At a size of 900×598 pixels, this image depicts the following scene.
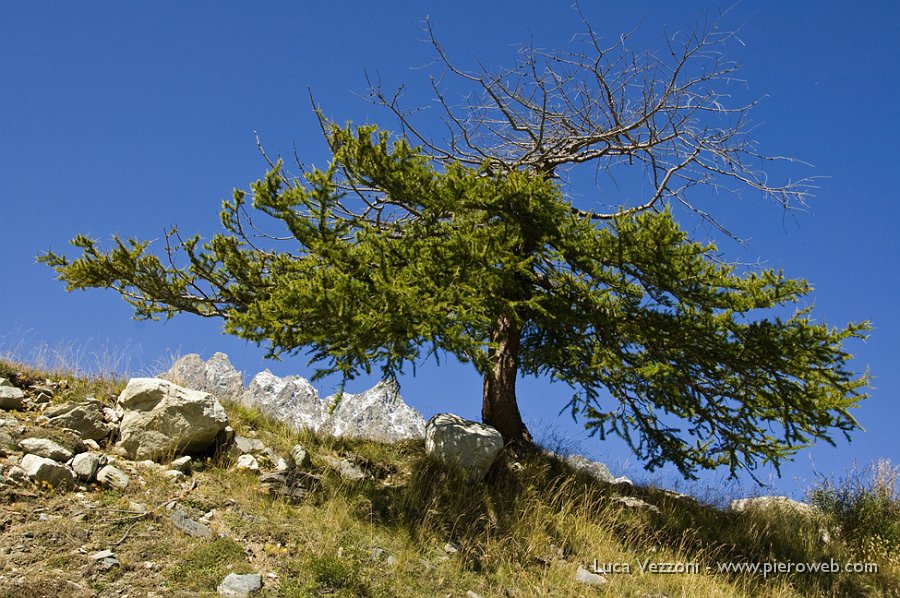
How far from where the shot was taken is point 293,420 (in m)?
11.7

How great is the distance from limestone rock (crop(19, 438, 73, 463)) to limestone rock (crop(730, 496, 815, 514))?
10.4m

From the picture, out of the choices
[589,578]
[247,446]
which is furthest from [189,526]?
[589,578]

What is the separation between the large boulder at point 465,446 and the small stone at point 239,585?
3.95 metres

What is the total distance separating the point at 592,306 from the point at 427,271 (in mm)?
2817

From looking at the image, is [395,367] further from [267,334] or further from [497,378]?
[497,378]

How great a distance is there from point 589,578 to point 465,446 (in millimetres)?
2693

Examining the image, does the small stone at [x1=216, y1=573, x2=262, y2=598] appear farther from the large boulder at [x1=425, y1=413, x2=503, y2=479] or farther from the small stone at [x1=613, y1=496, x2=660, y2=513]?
the small stone at [x1=613, y1=496, x2=660, y2=513]

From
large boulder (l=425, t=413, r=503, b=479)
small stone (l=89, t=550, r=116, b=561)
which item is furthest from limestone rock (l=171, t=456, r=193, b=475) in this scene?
large boulder (l=425, t=413, r=503, b=479)

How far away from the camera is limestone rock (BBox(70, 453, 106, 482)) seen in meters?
8.26

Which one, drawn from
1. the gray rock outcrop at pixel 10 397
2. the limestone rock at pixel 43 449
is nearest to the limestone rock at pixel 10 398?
the gray rock outcrop at pixel 10 397

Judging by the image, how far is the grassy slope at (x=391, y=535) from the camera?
7.05m

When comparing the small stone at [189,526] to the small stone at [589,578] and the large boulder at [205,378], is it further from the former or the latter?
the small stone at [589,578]

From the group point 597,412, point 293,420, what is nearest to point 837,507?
point 597,412

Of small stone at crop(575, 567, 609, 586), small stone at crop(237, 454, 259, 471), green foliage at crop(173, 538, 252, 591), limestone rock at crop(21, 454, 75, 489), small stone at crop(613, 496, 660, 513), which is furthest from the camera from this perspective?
small stone at crop(613, 496, 660, 513)
